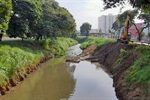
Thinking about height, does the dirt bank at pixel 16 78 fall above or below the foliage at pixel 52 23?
below

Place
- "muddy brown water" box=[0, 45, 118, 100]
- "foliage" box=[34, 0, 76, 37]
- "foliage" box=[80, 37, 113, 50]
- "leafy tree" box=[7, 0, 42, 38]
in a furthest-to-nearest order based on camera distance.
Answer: "foliage" box=[80, 37, 113, 50] → "foliage" box=[34, 0, 76, 37] → "leafy tree" box=[7, 0, 42, 38] → "muddy brown water" box=[0, 45, 118, 100]

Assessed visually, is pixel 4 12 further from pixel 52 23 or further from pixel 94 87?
pixel 52 23

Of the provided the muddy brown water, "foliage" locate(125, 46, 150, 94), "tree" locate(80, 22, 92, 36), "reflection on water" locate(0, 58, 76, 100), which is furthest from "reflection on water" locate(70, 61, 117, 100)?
"tree" locate(80, 22, 92, 36)

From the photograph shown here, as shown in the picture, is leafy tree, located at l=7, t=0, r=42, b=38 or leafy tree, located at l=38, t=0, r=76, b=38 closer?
leafy tree, located at l=7, t=0, r=42, b=38

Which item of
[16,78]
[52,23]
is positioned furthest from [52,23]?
[16,78]

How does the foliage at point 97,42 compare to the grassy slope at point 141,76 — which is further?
the foliage at point 97,42

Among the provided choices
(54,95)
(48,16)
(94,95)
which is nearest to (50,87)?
(54,95)

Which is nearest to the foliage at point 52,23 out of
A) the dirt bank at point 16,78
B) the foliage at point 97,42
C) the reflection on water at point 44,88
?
the foliage at point 97,42

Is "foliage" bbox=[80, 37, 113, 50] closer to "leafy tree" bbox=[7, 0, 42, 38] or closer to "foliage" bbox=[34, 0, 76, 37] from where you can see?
"foliage" bbox=[34, 0, 76, 37]

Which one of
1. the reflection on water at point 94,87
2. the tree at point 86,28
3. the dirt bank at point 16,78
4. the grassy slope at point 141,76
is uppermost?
the tree at point 86,28

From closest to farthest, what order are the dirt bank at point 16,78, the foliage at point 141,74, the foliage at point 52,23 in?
the foliage at point 141,74, the dirt bank at point 16,78, the foliage at point 52,23

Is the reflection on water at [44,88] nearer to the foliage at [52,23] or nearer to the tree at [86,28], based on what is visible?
the foliage at [52,23]

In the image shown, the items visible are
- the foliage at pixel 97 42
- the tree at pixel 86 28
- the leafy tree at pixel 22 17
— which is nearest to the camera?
the leafy tree at pixel 22 17

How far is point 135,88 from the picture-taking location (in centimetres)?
1510
